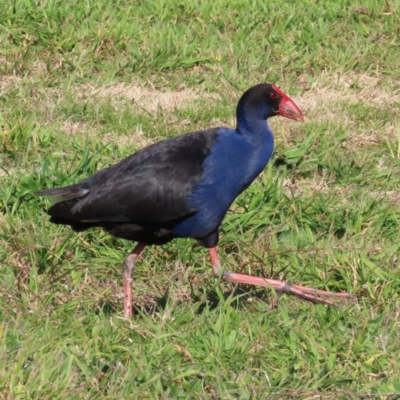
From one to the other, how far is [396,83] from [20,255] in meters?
3.40

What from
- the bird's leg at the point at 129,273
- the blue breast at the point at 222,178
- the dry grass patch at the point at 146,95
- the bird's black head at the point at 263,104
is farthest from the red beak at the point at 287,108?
the dry grass patch at the point at 146,95

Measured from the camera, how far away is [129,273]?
4.32 meters

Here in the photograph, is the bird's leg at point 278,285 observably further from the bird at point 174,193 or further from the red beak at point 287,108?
the red beak at point 287,108

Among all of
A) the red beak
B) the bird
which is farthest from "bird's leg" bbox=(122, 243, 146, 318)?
the red beak

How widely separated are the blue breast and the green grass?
1.02 ft

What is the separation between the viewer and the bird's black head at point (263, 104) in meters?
4.40

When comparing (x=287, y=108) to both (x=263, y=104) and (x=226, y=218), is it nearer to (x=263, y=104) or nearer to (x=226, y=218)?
(x=263, y=104)

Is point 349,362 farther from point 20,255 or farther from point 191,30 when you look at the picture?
point 191,30

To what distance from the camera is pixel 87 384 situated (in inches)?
127

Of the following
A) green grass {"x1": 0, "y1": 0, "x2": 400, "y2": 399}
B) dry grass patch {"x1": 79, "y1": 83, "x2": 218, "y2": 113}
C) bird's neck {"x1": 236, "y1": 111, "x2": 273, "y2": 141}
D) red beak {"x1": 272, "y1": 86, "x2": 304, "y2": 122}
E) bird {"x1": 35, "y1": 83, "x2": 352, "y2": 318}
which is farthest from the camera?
dry grass patch {"x1": 79, "y1": 83, "x2": 218, "y2": 113}

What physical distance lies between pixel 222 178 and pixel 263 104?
0.49 m

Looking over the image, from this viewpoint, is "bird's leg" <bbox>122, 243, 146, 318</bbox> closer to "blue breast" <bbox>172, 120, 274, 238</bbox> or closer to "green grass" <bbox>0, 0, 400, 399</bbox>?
"green grass" <bbox>0, 0, 400, 399</bbox>

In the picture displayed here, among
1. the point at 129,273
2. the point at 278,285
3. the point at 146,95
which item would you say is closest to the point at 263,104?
the point at 278,285

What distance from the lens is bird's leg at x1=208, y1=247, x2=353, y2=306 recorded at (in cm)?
412
